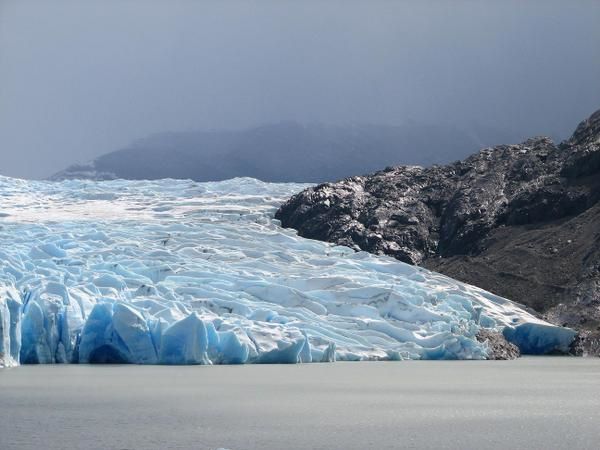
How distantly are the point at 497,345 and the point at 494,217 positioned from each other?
14.4m

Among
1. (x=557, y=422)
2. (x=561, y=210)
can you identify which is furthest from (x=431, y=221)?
(x=557, y=422)

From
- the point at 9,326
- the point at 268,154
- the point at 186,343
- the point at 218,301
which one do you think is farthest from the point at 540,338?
the point at 268,154

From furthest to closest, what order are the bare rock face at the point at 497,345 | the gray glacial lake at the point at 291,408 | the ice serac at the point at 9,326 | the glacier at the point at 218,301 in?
1. the bare rock face at the point at 497,345
2. the glacier at the point at 218,301
3. the ice serac at the point at 9,326
4. the gray glacial lake at the point at 291,408

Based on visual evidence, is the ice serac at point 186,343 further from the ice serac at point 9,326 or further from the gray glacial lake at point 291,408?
the ice serac at point 9,326

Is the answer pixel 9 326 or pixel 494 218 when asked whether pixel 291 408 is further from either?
pixel 494 218

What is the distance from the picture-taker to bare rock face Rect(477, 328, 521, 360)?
2273 centimetres

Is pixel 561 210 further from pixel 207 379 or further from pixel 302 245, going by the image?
pixel 207 379

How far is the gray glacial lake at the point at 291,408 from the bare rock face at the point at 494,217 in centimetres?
1301

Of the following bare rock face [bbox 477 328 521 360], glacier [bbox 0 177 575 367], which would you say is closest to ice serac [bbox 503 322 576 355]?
glacier [bbox 0 177 575 367]

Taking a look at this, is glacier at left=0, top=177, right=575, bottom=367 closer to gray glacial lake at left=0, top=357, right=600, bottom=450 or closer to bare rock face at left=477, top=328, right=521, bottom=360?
bare rock face at left=477, top=328, right=521, bottom=360

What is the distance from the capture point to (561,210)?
116 feet

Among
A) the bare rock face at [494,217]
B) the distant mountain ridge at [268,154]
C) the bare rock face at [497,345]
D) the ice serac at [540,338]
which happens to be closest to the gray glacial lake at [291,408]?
the bare rock face at [497,345]

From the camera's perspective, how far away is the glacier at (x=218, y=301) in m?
18.7

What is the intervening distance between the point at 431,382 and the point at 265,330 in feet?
17.2
